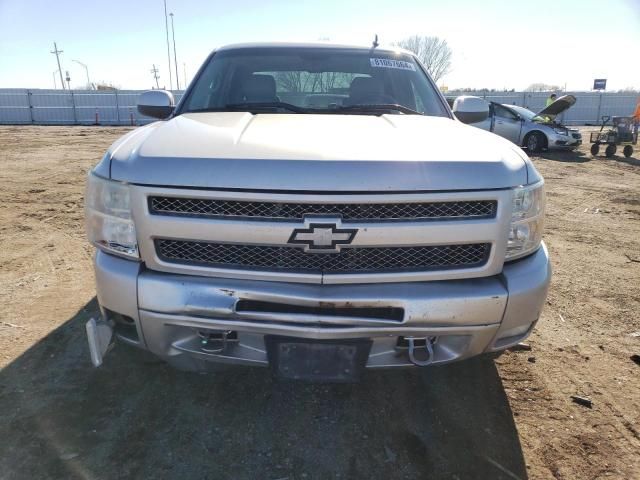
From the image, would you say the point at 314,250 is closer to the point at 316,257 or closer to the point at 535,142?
the point at 316,257

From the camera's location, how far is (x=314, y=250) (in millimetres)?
1888

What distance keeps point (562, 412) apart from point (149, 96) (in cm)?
353

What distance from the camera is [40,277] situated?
4070mm

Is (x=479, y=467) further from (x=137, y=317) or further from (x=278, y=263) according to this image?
(x=137, y=317)

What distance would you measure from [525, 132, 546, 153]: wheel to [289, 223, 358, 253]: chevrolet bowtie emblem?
15.3 meters

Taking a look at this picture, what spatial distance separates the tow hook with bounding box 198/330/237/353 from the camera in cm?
199

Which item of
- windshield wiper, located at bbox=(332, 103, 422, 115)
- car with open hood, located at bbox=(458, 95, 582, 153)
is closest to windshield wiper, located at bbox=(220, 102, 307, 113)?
windshield wiper, located at bbox=(332, 103, 422, 115)

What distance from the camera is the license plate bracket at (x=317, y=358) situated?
1.96 metres

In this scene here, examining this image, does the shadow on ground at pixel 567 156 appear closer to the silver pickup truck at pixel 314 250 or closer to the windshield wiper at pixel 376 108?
the windshield wiper at pixel 376 108

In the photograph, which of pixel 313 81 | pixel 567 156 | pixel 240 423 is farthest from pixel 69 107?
pixel 240 423

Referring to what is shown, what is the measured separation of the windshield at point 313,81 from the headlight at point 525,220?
1283mm

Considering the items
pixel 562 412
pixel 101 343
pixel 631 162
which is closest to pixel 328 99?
pixel 101 343

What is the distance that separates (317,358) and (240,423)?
678mm

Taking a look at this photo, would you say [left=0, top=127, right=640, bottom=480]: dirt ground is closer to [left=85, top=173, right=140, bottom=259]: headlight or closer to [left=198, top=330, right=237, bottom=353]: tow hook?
[left=198, top=330, right=237, bottom=353]: tow hook
